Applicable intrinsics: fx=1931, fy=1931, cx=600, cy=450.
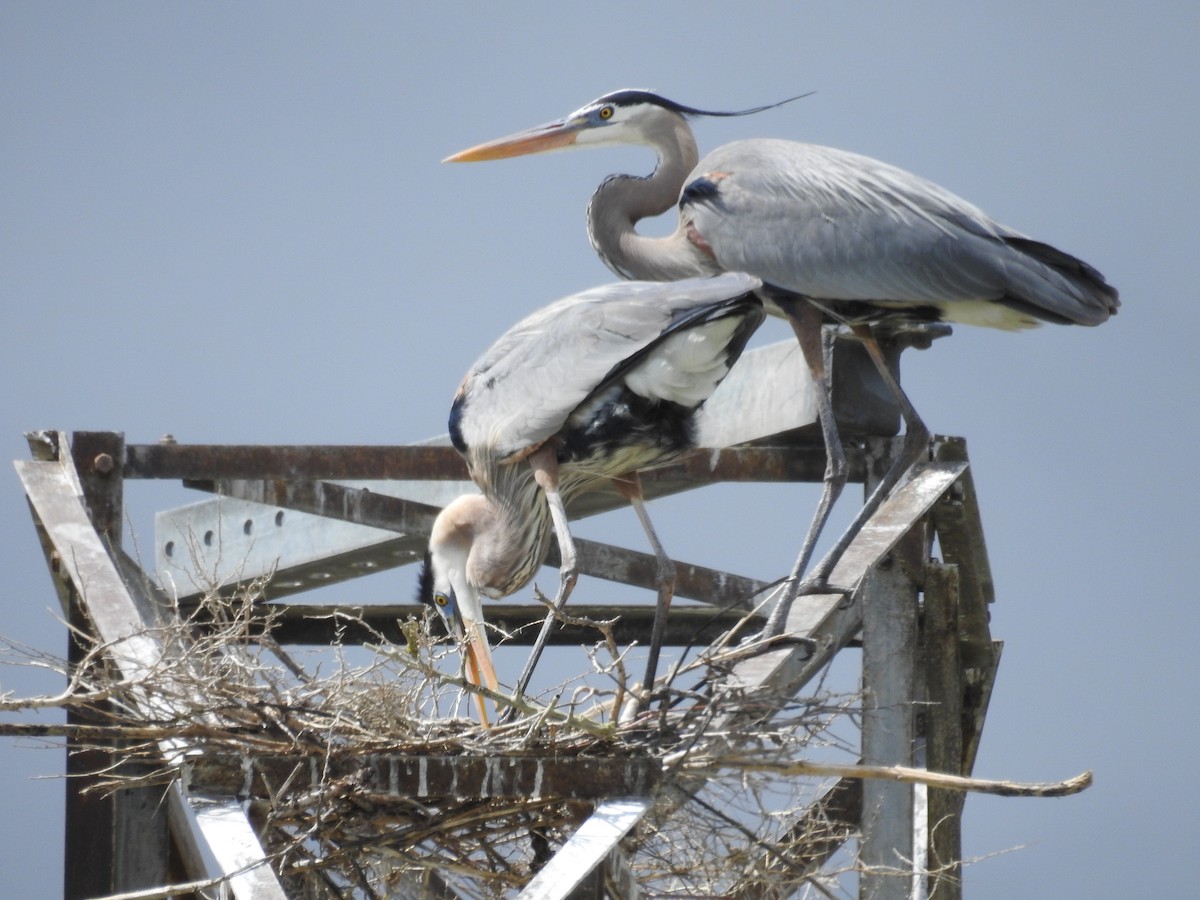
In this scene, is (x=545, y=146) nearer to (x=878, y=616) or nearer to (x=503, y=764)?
(x=878, y=616)

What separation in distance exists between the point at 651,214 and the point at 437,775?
3173mm

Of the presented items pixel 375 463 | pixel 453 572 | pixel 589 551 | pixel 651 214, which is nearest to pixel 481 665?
pixel 453 572

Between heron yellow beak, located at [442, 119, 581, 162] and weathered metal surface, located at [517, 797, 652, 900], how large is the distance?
12.0 feet

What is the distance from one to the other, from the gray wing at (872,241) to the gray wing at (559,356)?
354mm

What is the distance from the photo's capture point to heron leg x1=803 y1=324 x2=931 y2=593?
5609 millimetres

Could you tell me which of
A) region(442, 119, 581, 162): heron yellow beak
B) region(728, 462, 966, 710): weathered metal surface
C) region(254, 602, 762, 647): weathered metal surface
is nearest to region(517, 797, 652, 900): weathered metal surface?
region(728, 462, 966, 710): weathered metal surface

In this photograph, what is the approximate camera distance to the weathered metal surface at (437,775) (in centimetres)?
403

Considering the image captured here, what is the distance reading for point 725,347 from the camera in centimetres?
554

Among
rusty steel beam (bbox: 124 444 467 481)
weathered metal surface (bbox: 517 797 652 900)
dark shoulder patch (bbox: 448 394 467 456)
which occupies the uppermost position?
dark shoulder patch (bbox: 448 394 467 456)

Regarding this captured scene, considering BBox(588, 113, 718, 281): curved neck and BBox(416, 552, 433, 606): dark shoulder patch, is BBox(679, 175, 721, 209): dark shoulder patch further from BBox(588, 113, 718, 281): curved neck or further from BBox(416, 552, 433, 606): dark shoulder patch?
BBox(416, 552, 433, 606): dark shoulder patch

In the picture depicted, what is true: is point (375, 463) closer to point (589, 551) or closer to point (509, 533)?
point (509, 533)

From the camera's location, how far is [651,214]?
6.86 m

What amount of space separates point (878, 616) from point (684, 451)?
2.66 feet

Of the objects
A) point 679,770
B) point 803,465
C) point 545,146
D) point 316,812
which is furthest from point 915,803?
point 545,146
